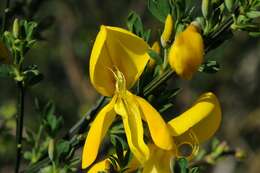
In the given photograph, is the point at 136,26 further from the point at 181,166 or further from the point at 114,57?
the point at 181,166

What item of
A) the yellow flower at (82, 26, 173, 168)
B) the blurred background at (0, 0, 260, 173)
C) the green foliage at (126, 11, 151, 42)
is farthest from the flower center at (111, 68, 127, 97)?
the blurred background at (0, 0, 260, 173)

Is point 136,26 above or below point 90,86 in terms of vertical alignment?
above

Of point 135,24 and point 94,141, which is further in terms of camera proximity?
point 135,24

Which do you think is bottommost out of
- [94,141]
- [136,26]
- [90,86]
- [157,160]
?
[90,86]

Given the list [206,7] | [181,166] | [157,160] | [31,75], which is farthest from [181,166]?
[31,75]

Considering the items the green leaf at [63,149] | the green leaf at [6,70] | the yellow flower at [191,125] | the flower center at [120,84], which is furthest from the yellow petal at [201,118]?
the green leaf at [6,70]

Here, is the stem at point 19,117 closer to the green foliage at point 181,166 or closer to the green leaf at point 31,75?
the green leaf at point 31,75
